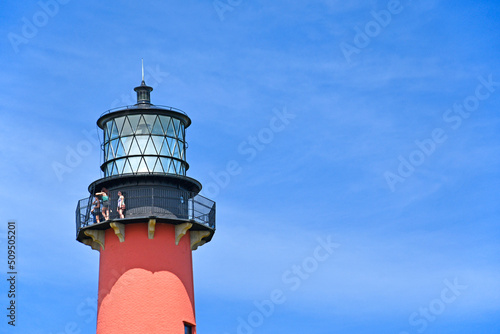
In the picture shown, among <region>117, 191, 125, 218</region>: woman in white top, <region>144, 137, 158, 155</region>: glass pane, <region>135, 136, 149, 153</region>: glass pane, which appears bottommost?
<region>117, 191, 125, 218</region>: woman in white top

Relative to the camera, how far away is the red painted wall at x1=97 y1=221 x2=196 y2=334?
116 feet

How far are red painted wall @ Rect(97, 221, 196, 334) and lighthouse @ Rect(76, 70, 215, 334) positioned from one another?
35mm

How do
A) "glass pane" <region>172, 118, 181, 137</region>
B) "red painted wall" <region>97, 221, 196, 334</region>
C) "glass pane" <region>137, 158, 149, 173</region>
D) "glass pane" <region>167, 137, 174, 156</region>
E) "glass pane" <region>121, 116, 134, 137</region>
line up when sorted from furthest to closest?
1. "glass pane" <region>172, 118, 181, 137</region>
2. "glass pane" <region>167, 137, 174, 156</region>
3. "glass pane" <region>121, 116, 134, 137</region>
4. "glass pane" <region>137, 158, 149, 173</region>
5. "red painted wall" <region>97, 221, 196, 334</region>

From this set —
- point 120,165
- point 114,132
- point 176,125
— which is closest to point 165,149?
point 176,125

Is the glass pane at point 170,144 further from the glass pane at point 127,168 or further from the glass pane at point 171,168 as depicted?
the glass pane at point 127,168

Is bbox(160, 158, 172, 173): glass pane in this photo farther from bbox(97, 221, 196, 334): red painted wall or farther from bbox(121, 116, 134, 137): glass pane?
bbox(97, 221, 196, 334): red painted wall

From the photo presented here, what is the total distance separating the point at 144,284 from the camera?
35.8 meters

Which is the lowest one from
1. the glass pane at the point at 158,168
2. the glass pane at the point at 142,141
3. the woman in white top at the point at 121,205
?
the woman in white top at the point at 121,205

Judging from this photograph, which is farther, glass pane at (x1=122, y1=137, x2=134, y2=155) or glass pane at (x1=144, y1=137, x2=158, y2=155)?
glass pane at (x1=122, y1=137, x2=134, y2=155)

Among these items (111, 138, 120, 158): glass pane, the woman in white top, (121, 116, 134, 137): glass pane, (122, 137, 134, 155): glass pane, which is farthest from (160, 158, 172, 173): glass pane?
the woman in white top

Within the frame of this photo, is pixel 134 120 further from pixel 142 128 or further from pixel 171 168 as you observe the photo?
pixel 171 168

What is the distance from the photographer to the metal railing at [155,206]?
119 feet

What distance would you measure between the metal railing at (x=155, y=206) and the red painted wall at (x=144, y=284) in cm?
56

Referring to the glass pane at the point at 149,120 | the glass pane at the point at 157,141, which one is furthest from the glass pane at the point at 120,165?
the glass pane at the point at 149,120
